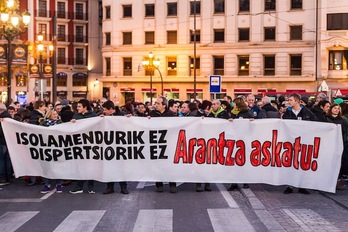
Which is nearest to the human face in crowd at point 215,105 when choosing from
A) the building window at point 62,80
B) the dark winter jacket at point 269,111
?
the dark winter jacket at point 269,111

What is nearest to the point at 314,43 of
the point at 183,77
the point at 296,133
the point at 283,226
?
the point at 183,77

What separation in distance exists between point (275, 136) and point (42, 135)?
472cm

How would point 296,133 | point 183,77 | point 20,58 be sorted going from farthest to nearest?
point 183,77, point 20,58, point 296,133

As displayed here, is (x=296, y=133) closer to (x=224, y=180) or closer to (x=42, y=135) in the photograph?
(x=224, y=180)

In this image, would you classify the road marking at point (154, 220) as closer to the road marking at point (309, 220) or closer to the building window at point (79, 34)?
the road marking at point (309, 220)

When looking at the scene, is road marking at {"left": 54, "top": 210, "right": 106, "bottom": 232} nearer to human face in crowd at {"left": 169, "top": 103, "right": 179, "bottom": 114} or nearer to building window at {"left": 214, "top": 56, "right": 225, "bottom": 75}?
human face in crowd at {"left": 169, "top": 103, "right": 179, "bottom": 114}

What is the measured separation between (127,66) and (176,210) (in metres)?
48.0

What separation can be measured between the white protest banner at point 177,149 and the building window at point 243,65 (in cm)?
4166

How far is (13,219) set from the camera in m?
9.19

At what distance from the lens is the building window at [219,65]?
177 ft

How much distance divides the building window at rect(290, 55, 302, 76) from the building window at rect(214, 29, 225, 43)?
6.47 metres

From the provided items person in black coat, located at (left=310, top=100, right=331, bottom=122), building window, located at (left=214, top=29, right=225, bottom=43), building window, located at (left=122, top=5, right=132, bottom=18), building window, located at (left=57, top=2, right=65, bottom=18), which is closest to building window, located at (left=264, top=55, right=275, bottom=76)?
building window, located at (left=214, top=29, right=225, bottom=43)

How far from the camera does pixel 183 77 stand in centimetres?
5419

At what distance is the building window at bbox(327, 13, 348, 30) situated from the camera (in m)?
49.8
